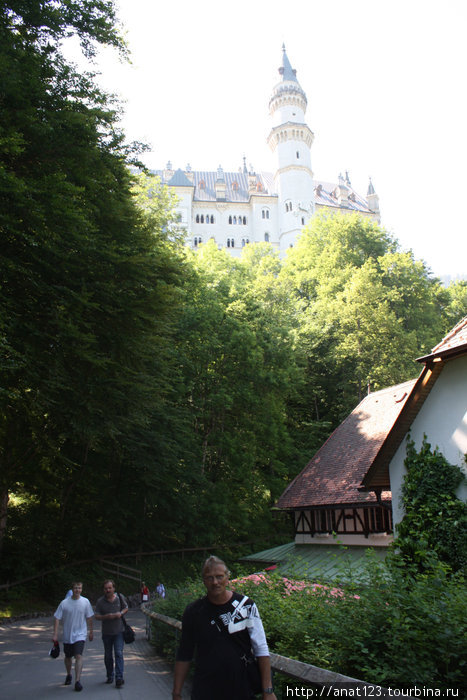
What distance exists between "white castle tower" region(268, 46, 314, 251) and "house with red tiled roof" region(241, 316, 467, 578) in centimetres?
7381

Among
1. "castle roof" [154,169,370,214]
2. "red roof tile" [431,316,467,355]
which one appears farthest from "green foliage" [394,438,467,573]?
"castle roof" [154,169,370,214]

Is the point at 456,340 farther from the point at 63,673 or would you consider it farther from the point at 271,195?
the point at 271,195

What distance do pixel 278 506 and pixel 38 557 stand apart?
1044 cm

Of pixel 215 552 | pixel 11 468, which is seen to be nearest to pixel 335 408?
pixel 215 552

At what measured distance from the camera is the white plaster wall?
12.2 meters

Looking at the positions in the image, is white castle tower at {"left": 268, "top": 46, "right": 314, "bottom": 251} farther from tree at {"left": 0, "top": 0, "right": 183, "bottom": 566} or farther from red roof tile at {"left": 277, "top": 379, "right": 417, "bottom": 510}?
tree at {"left": 0, "top": 0, "right": 183, "bottom": 566}

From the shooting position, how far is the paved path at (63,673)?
27.1 feet

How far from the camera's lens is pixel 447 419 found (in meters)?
12.6

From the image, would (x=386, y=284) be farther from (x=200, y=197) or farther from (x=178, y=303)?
(x=200, y=197)

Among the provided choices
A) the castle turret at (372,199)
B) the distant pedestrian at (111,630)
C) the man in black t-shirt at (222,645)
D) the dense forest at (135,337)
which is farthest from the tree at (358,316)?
the castle turret at (372,199)

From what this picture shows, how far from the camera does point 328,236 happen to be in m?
50.7

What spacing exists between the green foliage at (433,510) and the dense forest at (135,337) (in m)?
7.16

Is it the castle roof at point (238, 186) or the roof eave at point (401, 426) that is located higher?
the castle roof at point (238, 186)

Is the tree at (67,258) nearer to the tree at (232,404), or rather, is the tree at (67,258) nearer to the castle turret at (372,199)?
the tree at (232,404)
